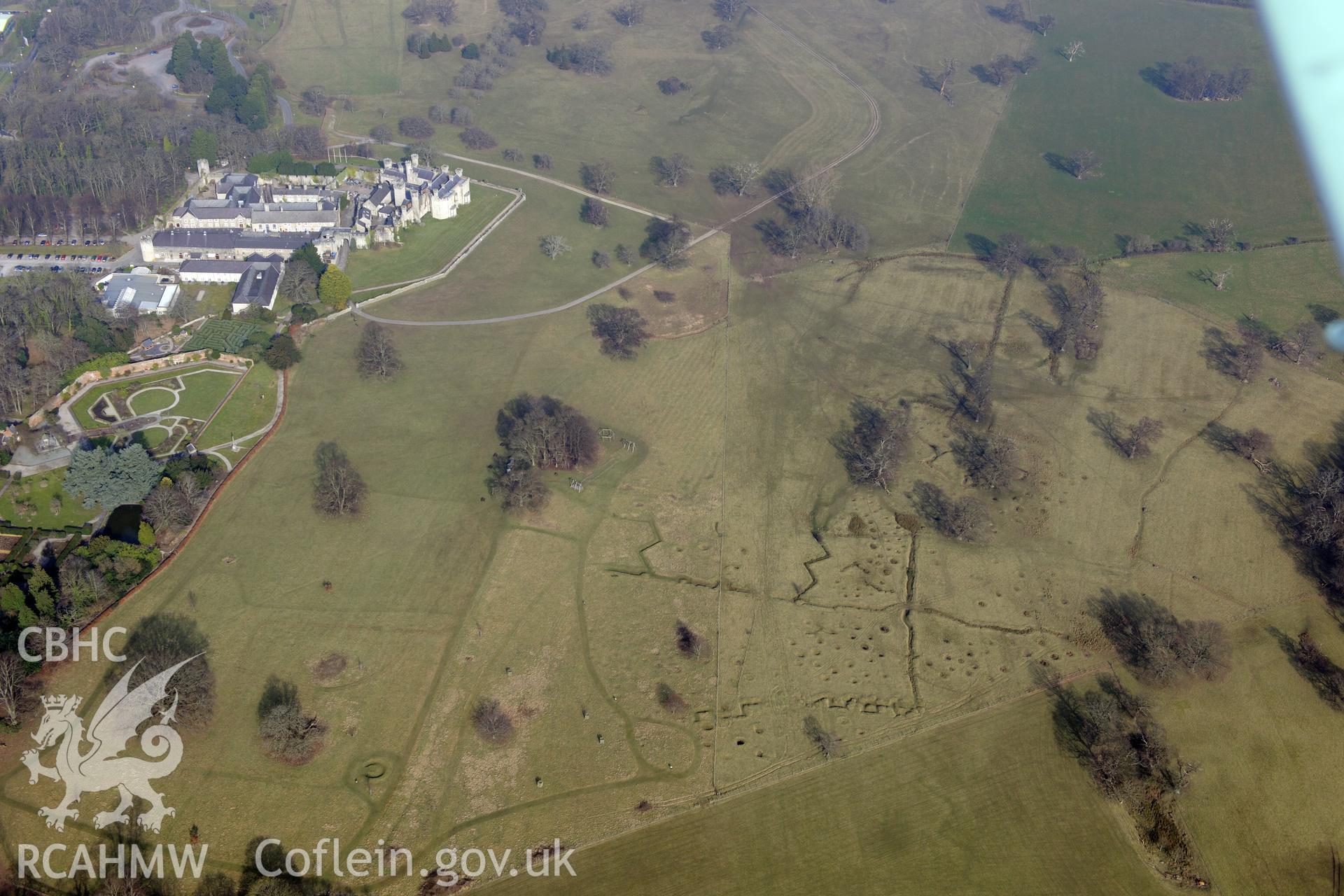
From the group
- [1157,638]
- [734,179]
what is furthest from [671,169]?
[1157,638]

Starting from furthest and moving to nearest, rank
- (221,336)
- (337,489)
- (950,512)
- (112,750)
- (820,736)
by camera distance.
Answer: (221,336) → (950,512) → (337,489) → (820,736) → (112,750)

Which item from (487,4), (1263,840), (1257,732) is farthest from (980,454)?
(487,4)

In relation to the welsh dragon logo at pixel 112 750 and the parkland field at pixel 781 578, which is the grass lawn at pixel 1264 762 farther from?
the welsh dragon logo at pixel 112 750

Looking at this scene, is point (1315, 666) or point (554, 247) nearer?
point (1315, 666)

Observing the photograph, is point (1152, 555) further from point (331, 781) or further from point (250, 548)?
point (250, 548)

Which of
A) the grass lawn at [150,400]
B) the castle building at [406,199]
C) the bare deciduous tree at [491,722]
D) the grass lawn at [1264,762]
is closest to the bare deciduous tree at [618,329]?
the castle building at [406,199]

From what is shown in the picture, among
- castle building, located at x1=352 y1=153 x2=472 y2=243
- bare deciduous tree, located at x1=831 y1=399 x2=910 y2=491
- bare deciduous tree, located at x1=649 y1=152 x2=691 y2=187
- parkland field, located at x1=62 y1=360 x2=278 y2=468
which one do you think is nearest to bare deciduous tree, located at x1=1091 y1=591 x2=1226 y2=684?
bare deciduous tree, located at x1=831 y1=399 x2=910 y2=491

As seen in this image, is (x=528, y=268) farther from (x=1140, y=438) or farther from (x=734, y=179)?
(x=1140, y=438)

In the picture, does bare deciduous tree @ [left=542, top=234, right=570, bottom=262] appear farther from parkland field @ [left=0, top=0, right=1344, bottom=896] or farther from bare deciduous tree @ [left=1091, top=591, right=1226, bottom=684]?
bare deciduous tree @ [left=1091, top=591, right=1226, bottom=684]
